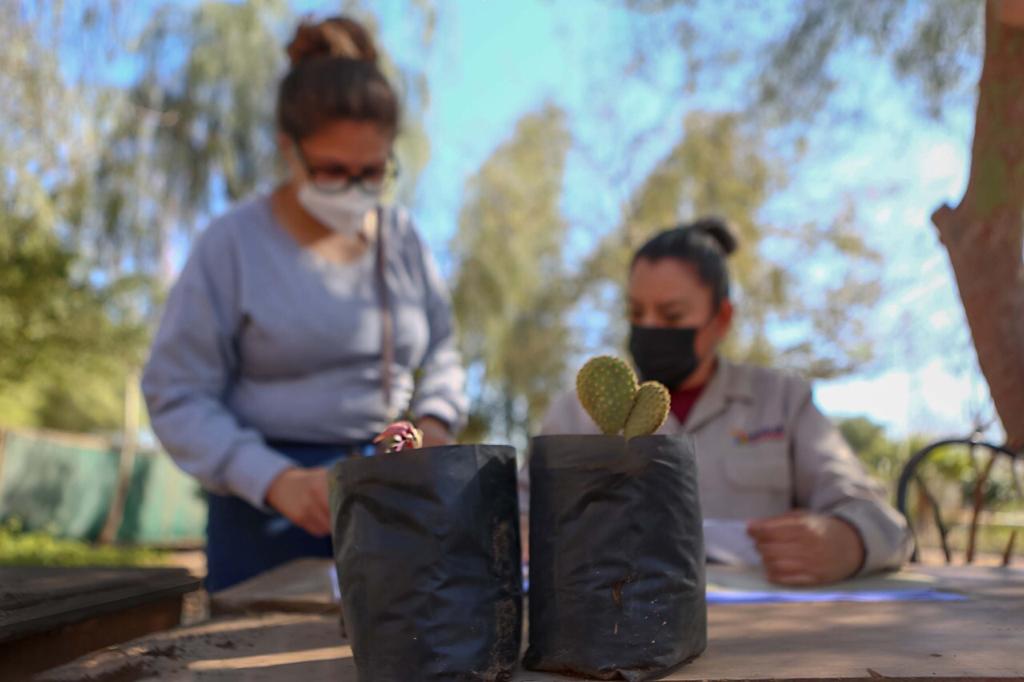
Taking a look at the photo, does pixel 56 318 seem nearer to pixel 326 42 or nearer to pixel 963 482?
pixel 326 42

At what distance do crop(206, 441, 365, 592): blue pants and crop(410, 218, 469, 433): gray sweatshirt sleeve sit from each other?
27 cm

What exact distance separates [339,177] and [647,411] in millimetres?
1376

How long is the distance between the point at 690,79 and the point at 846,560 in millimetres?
7875

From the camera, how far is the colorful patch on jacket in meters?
2.25

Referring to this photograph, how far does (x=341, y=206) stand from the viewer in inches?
85.8

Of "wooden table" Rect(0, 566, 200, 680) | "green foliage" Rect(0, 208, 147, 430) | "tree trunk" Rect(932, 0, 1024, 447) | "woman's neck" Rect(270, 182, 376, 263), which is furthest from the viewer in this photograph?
"green foliage" Rect(0, 208, 147, 430)

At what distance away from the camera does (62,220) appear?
734 cm

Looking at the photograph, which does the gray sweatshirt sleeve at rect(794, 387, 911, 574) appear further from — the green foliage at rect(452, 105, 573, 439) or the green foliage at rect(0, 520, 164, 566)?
the green foliage at rect(452, 105, 573, 439)

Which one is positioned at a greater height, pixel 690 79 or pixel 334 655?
pixel 690 79

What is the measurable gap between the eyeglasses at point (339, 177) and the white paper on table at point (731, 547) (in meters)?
1.07

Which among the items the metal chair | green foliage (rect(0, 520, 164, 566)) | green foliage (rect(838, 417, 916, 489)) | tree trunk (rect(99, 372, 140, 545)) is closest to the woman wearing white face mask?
the metal chair

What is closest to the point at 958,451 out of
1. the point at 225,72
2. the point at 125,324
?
the point at 225,72

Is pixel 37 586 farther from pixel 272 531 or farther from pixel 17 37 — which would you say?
pixel 17 37

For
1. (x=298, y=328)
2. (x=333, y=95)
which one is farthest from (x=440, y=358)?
(x=333, y=95)
